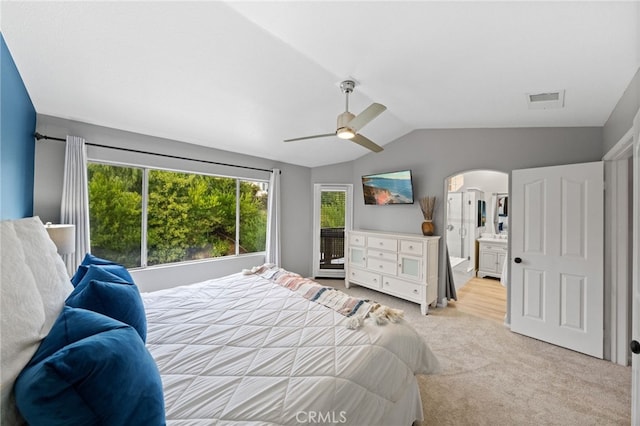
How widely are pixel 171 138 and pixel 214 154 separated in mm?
621

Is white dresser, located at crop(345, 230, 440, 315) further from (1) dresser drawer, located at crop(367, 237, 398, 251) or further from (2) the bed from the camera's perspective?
(2) the bed

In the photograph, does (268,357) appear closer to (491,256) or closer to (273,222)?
(273,222)

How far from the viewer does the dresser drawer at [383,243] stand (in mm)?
3818

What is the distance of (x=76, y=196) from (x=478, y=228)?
6.89 metres

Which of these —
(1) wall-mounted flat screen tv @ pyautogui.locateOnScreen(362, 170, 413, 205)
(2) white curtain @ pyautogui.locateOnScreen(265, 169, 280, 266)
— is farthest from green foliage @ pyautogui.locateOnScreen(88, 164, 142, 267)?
(1) wall-mounted flat screen tv @ pyautogui.locateOnScreen(362, 170, 413, 205)

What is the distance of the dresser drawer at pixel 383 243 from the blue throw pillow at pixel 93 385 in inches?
134

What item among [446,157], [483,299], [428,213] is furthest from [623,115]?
[483,299]

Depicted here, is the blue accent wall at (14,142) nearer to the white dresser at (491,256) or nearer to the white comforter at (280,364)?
the white comforter at (280,364)

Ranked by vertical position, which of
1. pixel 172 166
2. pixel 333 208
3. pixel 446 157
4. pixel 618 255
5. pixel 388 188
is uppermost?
pixel 446 157

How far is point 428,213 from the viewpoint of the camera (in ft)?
12.3

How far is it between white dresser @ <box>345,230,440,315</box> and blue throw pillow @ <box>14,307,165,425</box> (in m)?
3.31

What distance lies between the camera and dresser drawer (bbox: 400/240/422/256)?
353 cm

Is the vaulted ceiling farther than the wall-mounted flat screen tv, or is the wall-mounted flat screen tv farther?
the wall-mounted flat screen tv

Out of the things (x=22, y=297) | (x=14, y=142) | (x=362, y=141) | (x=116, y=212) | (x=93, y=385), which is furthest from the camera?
(x=116, y=212)
